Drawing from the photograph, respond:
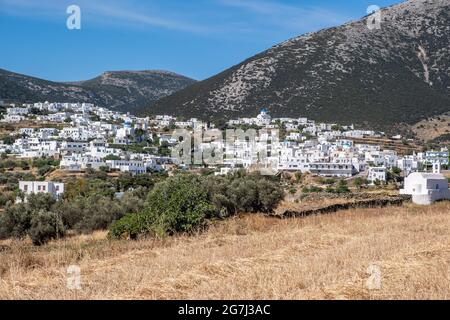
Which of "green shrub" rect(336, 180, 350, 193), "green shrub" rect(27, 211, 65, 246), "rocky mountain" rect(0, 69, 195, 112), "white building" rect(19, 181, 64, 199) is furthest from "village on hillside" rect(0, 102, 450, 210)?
"rocky mountain" rect(0, 69, 195, 112)

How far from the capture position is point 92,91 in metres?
181

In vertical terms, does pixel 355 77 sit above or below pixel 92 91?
below

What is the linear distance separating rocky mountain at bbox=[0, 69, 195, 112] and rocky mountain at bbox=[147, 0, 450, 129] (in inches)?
2372

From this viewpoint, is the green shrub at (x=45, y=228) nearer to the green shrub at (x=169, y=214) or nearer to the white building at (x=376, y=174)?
the green shrub at (x=169, y=214)

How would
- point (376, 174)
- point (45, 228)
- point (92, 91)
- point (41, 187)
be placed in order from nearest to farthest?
point (45, 228)
point (41, 187)
point (376, 174)
point (92, 91)

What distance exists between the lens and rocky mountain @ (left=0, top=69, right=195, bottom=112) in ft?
493

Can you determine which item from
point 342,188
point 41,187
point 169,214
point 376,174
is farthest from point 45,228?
point 376,174

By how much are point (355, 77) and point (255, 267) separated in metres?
97.6

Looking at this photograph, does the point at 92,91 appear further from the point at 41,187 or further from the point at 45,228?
the point at 45,228

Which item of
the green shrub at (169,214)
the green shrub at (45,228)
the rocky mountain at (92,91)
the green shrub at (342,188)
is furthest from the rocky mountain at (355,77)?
the green shrub at (169,214)

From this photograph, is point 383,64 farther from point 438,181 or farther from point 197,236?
point 197,236

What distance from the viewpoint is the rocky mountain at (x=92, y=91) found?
493 feet

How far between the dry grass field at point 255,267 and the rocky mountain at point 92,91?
14482 cm

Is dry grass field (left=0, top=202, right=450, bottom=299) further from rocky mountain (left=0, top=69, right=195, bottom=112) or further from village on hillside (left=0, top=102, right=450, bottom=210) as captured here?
rocky mountain (left=0, top=69, right=195, bottom=112)
